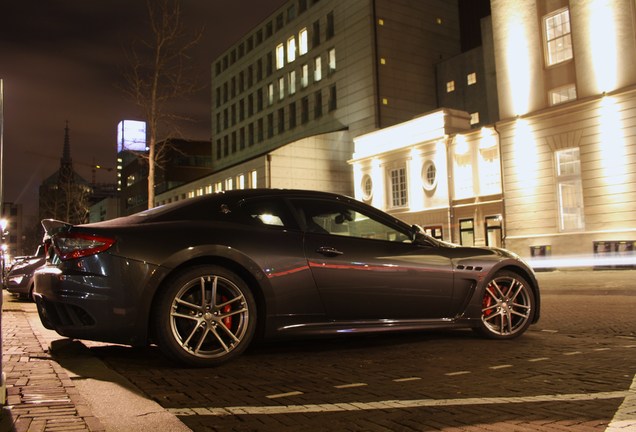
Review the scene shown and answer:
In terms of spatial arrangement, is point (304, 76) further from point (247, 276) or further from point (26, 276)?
point (247, 276)

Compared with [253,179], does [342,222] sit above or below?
below

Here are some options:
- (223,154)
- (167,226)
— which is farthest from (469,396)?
(223,154)

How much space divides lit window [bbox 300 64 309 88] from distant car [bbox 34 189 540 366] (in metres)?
49.9

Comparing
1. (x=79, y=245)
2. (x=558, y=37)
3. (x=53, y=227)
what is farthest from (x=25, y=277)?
(x=558, y=37)

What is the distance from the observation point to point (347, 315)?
501cm

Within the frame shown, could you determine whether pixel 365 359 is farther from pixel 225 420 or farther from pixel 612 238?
pixel 612 238

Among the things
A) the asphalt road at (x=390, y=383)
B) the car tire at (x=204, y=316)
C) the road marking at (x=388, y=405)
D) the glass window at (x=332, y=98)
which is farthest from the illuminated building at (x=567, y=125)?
the car tire at (x=204, y=316)

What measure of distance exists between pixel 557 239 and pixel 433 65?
2700cm

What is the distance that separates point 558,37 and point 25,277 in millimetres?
25856

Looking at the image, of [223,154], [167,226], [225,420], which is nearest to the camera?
[225,420]

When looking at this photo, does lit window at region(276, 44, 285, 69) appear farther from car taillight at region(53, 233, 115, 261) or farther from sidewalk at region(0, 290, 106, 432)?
car taillight at region(53, 233, 115, 261)

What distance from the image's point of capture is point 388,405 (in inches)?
133

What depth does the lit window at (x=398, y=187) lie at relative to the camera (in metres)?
36.7

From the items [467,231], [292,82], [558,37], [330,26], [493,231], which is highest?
[330,26]
